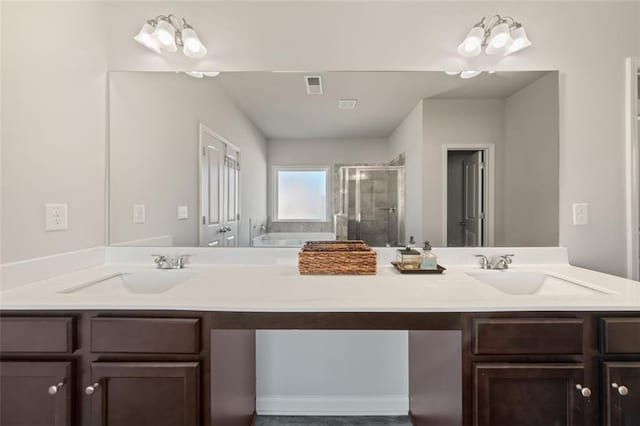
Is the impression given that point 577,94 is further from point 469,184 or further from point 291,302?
point 291,302

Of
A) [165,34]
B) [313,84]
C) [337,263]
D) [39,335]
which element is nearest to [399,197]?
[337,263]

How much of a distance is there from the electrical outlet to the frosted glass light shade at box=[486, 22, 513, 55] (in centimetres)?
223

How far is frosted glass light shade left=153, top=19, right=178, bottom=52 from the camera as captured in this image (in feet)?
5.30

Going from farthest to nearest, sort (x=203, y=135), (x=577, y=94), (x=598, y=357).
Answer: (x=203, y=135) → (x=577, y=94) → (x=598, y=357)

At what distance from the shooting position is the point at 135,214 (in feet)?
5.81

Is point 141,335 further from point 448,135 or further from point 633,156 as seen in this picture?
point 633,156

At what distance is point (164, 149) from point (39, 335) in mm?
1068

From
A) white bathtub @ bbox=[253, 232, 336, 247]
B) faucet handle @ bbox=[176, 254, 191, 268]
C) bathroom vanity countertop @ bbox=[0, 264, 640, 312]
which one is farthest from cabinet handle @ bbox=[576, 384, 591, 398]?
faucet handle @ bbox=[176, 254, 191, 268]

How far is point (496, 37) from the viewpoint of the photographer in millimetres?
1614

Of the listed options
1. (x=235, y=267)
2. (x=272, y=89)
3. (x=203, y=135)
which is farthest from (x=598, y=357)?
(x=203, y=135)

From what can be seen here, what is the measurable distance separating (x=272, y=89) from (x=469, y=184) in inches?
47.9

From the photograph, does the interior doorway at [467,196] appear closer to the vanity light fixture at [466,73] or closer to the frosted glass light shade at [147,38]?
the vanity light fixture at [466,73]

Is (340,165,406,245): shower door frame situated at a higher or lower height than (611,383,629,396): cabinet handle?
higher

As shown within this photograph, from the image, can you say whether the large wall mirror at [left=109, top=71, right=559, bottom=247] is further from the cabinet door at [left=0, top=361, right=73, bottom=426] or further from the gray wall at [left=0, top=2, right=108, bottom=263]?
the cabinet door at [left=0, top=361, right=73, bottom=426]
